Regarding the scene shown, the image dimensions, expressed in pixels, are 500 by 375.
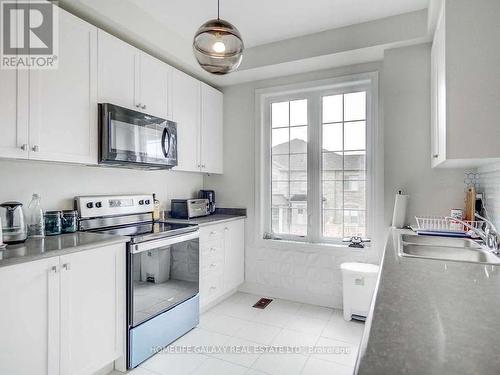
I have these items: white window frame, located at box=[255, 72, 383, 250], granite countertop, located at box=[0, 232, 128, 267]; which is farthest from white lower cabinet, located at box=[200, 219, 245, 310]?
granite countertop, located at box=[0, 232, 128, 267]

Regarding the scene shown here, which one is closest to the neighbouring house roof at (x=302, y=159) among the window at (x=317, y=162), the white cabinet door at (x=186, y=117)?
the window at (x=317, y=162)

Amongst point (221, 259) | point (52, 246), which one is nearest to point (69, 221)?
point (52, 246)

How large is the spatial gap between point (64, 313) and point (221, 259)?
1592 millimetres

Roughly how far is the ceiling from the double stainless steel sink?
185cm

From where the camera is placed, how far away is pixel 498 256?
1439 millimetres

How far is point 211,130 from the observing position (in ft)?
11.1

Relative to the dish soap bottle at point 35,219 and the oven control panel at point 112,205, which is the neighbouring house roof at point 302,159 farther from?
the dish soap bottle at point 35,219

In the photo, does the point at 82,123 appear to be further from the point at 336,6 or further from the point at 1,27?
the point at 336,6

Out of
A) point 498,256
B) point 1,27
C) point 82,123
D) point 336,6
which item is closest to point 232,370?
point 498,256

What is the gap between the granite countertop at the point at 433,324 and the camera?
Answer: 0.55 m

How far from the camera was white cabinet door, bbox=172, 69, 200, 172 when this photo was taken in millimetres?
2850

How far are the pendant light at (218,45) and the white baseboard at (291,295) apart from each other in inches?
97.1

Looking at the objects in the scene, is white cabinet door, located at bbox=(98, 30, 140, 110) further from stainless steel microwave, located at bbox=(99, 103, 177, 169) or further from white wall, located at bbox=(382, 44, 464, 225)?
white wall, located at bbox=(382, 44, 464, 225)

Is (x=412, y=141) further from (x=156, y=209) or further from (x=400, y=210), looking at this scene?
(x=156, y=209)
